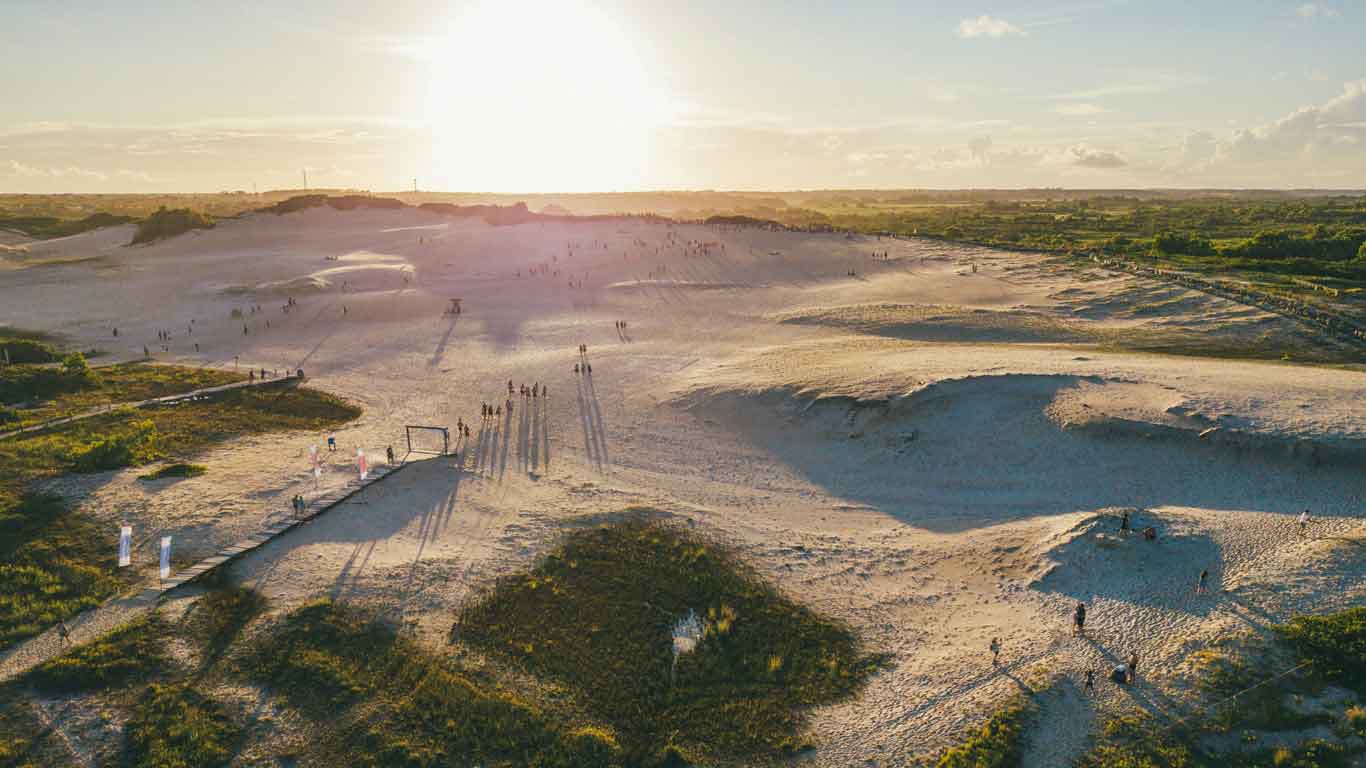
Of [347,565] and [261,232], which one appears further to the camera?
[261,232]

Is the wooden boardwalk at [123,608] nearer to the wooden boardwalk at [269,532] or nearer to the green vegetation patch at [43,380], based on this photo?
the wooden boardwalk at [269,532]

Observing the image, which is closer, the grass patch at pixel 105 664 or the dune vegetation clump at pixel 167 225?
the grass patch at pixel 105 664

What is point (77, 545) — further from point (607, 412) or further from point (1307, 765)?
point (1307, 765)

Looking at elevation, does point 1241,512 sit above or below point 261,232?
below

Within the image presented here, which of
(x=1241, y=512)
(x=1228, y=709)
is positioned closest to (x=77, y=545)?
(x=1228, y=709)

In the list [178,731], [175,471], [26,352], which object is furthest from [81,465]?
[26,352]

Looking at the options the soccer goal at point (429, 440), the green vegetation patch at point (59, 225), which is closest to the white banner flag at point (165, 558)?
the soccer goal at point (429, 440)

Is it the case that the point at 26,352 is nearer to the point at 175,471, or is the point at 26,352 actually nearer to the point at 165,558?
the point at 175,471
